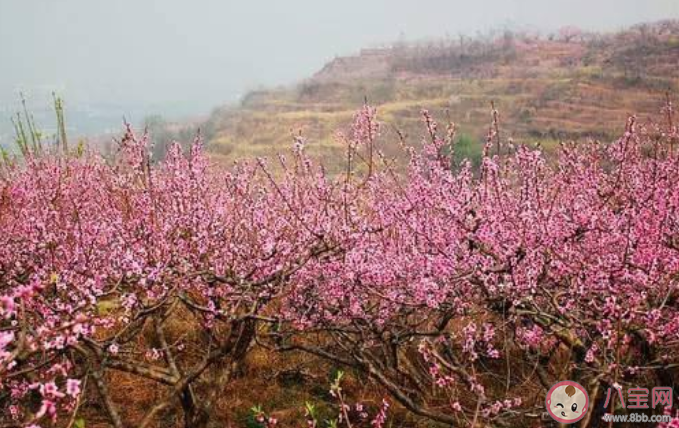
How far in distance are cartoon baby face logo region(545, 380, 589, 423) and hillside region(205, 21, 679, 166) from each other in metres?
51.9

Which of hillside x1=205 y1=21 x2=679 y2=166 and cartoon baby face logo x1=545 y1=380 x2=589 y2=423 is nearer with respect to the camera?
cartoon baby face logo x1=545 y1=380 x2=589 y2=423

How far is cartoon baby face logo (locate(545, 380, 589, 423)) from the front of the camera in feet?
17.2

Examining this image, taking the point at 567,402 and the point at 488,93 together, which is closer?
the point at 567,402

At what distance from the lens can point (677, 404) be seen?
669 centimetres

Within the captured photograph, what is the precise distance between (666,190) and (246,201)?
17.9ft

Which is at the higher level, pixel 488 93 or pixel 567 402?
pixel 567 402

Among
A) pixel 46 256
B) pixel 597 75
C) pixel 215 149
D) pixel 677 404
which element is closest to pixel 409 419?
pixel 677 404

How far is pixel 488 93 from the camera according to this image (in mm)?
103750

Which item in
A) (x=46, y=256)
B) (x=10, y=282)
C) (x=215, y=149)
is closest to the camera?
(x=10, y=282)

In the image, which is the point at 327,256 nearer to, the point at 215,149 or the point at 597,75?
the point at 215,149

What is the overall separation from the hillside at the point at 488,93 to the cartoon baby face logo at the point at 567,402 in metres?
51.9

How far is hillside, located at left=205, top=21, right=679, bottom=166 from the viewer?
8031 centimetres

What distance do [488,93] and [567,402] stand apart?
104 metres

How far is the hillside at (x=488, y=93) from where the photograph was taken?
263ft
